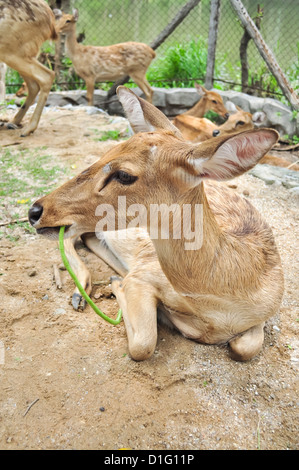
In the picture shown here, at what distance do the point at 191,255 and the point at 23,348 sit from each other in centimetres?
119

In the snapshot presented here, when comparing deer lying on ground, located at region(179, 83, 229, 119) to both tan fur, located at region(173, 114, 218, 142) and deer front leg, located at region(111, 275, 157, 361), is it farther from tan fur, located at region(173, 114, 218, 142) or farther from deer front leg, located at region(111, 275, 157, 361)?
deer front leg, located at region(111, 275, 157, 361)

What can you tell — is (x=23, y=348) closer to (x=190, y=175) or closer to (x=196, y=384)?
(x=196, y=384)

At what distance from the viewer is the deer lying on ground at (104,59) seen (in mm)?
→ 8414

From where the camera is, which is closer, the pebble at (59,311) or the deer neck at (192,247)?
the deer neck at (192,247)

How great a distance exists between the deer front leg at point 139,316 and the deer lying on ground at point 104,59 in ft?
21.5

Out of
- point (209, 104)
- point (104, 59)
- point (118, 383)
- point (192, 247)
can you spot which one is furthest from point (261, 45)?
point (118, 383)

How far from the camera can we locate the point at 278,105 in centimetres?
830

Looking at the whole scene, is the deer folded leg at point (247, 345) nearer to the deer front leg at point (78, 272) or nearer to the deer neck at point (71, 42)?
the deer front leg at point (78, 272)

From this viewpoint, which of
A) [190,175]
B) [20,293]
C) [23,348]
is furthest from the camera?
[20,293]

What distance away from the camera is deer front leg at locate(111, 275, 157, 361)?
99.6 inches

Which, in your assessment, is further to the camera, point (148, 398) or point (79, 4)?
point (79, 4)

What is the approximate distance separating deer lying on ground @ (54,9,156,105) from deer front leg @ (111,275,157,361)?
656 cm

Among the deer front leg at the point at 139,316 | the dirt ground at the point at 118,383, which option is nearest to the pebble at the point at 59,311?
the dirt ground at the point at 118,383

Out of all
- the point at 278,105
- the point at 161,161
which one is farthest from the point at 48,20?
the point at 161,161
